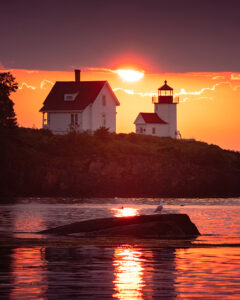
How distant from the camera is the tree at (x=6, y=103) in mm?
113312

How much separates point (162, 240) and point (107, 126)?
Result: 10092 cm

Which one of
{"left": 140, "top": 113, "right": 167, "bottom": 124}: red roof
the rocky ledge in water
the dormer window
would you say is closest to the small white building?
{"left": 140, "top": 113, "right": 167, "bottom": 124}: red roof

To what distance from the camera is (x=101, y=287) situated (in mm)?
21672

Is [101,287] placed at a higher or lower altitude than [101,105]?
lower

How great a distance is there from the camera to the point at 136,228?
1543 inches

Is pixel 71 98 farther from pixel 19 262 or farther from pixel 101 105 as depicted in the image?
pixel 19 262

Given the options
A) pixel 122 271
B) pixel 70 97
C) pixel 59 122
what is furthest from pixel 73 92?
pixel 122 271

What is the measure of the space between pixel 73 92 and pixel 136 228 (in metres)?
102

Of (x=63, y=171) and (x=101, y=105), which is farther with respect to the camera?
(x=101, y=105)

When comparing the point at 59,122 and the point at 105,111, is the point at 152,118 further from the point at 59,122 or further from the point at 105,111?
the point at 59,122

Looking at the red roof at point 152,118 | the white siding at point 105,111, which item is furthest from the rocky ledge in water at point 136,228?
the red roof at point 152,118

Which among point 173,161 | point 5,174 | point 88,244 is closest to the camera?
point 88,244

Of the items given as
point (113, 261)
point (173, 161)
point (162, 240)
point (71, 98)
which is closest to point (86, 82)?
point (71, 98)

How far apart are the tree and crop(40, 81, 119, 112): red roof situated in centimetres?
1787
